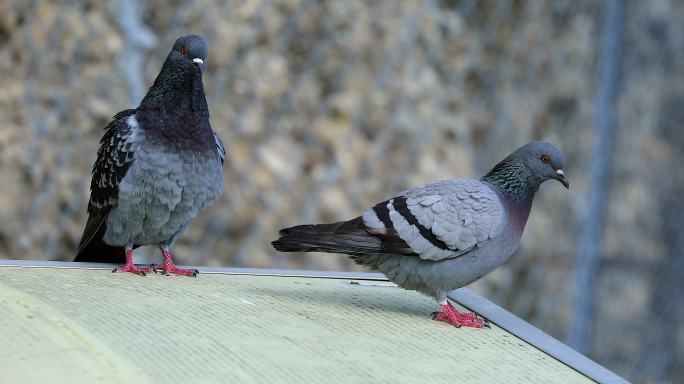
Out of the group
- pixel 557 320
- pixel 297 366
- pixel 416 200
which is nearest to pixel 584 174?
pixel 557 320

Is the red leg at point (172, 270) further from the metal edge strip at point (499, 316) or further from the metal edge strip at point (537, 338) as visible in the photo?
the metal edge strip at point (537, 338)

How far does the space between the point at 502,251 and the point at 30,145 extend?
2379 mm

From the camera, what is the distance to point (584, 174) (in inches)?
201

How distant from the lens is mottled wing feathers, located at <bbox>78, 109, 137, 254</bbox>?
8.75 feet

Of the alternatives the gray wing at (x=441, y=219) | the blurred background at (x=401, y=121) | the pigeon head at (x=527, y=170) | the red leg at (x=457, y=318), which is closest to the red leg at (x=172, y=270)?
the gray wing at (x=441, y=219)

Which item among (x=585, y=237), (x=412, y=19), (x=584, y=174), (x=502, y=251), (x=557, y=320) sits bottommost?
(x=502, y=251)

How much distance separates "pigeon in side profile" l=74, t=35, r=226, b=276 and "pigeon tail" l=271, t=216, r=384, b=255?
1.35 ft

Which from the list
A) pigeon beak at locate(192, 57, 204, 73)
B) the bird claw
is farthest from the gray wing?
pigeon beak at locate(192, 57, 204, 73)

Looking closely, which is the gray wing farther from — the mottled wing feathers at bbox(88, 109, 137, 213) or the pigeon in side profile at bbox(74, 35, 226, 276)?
the mottled wing feathers at bbox(88, 109, 137, 213)

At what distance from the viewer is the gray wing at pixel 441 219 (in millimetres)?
2297

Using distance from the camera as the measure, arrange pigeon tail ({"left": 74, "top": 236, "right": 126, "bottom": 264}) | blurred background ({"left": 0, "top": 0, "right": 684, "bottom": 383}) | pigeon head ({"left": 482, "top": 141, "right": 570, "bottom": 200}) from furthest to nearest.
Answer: blurred background ({"left": 0, "top": 0, "right": 684, "bottom": 383}), pigeon tail ({"left": 74, "top": 236, "right": 126, "bottom": 264}), pigeon head ({"left": 482, "top": 141, "right": 570, "bottom": 200})

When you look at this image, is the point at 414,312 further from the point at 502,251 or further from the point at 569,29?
the point at 569,29

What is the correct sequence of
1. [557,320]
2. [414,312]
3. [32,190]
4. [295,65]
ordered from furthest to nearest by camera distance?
[557,320] < [295,65] < [32,190] < [414,312]

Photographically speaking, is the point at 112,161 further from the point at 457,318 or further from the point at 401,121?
the point at 401,121
